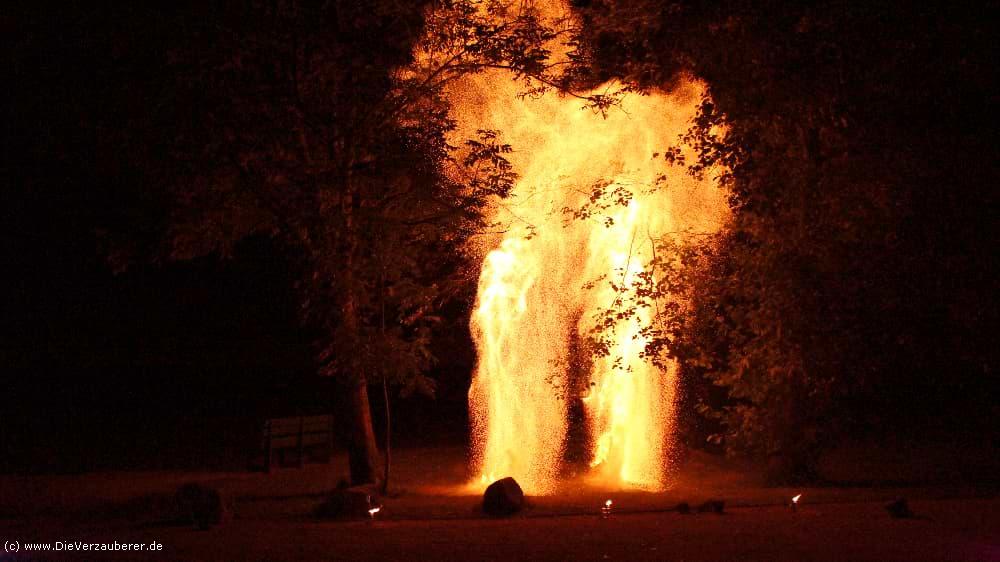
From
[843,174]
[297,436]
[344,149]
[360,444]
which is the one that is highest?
[344,149]

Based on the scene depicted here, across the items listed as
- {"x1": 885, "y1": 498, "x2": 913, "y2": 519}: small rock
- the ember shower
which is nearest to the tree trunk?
the ember shower

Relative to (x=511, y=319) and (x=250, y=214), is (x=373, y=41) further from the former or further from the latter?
(x=511, y=319)

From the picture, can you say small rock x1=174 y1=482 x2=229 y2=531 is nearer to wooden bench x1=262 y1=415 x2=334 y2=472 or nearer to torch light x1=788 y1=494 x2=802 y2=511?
wooden bench x1=262 y1=415 x2=334 y2=472

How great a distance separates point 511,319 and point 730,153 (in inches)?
182

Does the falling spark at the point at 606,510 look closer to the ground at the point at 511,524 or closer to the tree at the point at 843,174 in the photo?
the ground at the point at 511,524

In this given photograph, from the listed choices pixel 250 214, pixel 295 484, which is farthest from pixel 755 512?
pixel 250 214

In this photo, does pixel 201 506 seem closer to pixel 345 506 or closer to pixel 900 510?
pixel 345 506

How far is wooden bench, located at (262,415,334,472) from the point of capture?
15586 mm

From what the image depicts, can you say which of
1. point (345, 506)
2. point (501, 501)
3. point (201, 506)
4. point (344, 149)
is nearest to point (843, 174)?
point (501, 501)

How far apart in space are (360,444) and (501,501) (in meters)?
3.39

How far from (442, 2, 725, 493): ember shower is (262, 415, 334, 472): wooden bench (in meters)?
2.70

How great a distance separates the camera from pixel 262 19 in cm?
1234

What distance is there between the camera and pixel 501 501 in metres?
11.3

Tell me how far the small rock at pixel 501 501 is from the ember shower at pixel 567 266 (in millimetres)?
2976
